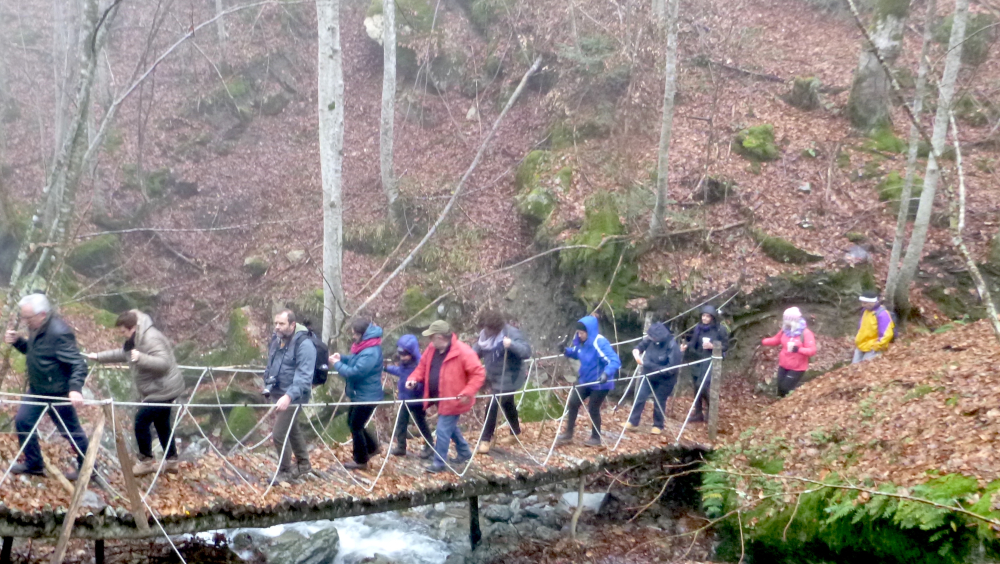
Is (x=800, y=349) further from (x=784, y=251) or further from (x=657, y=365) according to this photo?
(x=784, y=251)

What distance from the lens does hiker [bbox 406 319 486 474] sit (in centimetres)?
662

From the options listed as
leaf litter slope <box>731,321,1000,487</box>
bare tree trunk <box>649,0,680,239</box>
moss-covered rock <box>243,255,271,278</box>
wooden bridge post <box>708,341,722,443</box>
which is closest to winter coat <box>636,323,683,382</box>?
wooden bridge post <box>708,341,722,443</box>

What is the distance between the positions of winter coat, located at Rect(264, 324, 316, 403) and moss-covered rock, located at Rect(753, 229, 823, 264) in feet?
Result: 28.1

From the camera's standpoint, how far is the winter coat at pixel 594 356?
25.3 ft

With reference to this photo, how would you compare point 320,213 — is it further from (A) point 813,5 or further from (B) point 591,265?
(A) point 813,5

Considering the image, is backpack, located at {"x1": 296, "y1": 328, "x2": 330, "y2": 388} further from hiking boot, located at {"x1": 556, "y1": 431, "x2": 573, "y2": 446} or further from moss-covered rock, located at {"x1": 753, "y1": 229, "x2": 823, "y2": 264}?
moss-covered rock, located at {"x1": 753, "y1": 229, "x2": 823, "y2": 264}

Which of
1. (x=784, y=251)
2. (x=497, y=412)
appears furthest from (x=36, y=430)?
(x=784, y=251)

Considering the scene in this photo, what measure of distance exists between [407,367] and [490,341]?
0.92m

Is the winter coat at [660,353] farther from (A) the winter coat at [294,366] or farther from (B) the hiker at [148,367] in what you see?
(B) the hiker at [148,367]

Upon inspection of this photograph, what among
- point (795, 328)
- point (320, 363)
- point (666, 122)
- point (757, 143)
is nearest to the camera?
point (320, 363)

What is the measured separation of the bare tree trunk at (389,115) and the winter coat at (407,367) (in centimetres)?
783

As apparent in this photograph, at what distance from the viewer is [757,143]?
44.8 ft

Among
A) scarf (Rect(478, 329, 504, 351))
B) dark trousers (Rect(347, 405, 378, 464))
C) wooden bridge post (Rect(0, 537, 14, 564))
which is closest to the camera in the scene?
wooden bridge post (Rect(0, 537, 14, 564))

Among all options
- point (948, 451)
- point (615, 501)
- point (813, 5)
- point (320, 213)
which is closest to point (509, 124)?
point (320, 213)
